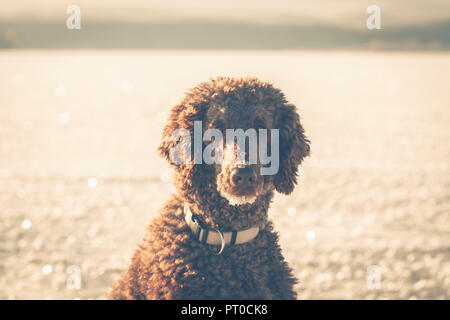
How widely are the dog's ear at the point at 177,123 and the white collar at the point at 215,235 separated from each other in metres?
0.40

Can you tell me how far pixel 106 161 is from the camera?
428 inches

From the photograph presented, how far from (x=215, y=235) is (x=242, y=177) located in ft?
1.60

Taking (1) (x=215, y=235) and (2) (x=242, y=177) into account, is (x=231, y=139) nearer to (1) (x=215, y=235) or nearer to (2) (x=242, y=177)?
(2) (x=242, y=177)

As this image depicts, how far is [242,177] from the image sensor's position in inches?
101

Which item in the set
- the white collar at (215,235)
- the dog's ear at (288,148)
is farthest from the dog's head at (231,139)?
the white collar at (215,235)

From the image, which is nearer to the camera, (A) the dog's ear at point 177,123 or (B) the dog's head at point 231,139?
(B) the dog's head at point 231,139

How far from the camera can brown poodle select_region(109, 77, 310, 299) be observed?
2.79 m

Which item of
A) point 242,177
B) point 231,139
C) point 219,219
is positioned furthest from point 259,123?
point 219,219

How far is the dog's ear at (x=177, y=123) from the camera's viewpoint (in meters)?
2.93

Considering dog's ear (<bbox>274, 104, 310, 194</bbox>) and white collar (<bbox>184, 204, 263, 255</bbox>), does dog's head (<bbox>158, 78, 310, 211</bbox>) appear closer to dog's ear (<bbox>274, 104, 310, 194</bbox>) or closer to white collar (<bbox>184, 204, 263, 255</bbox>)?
dog's ear (<bbox>274, 104, 310, 194</bbox>)

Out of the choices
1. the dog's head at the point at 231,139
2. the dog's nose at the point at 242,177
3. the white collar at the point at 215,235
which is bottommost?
the white collar at the point at 215,235

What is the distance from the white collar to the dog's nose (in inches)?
16.8

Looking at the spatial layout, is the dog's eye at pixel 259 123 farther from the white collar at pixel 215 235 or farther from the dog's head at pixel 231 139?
the white collar at pixel 215 235

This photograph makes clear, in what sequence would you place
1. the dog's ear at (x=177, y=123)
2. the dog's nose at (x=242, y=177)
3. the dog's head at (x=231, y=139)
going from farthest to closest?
1. the dog's ear at (x=177, y=123)
2. the dog's head at (x=231, y=139)
3. the dog's nose at (x=242, y=177)
